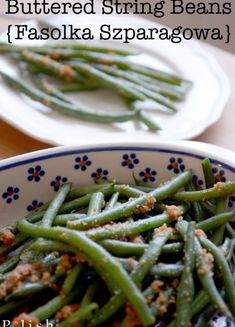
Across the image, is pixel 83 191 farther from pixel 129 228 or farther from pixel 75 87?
pixel 75 87

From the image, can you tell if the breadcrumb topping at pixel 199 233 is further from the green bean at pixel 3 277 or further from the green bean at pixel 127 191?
the green bean at pixel 3 277

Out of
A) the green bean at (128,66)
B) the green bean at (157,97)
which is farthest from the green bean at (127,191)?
the green bean at (128,66)

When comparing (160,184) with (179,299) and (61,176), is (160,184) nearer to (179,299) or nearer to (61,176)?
(61,176)

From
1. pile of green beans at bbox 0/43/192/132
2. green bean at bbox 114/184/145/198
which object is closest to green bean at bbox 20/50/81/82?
pile of green beans at bbox 0/43/192/132

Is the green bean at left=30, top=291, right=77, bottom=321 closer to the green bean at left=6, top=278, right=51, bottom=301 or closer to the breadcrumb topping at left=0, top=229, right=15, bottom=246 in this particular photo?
the green bean at left=6, top=278, right=51, bottom=301

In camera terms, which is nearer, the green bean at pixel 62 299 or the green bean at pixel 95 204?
the green bean at pixel 62 299
